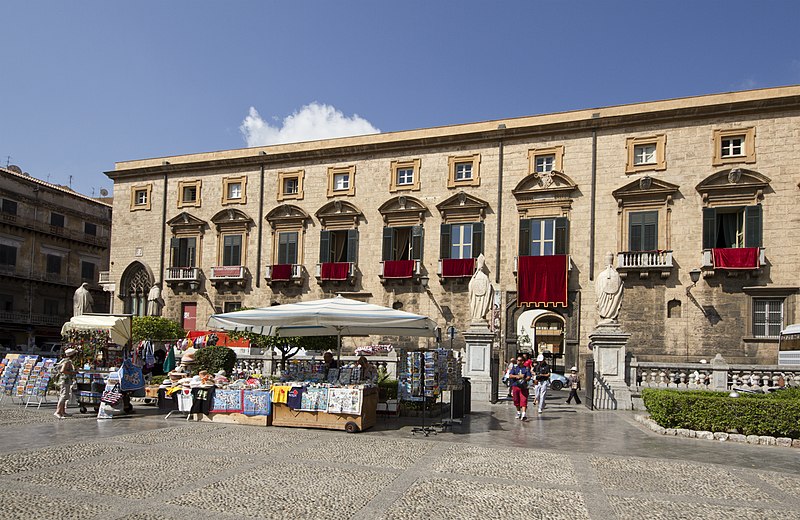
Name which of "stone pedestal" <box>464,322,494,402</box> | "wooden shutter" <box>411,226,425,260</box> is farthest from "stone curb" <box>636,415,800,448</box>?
"wooden shutter" <box>411,226,425,260</box>

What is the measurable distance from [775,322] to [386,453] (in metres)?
22.2

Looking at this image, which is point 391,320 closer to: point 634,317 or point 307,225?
point 634,317

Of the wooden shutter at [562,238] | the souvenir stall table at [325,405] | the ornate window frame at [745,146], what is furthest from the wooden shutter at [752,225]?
the souvenir stall table at [325,405]

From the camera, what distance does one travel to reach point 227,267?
35.5 meters

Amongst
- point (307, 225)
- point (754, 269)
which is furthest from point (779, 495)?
point (307, 225)

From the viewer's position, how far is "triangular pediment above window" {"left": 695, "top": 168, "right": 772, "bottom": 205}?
2644cm

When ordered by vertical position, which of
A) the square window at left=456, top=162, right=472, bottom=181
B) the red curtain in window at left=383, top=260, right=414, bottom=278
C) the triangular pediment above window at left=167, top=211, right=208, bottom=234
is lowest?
the red curtain in window at left=383, top=260, right=414, bottom=278

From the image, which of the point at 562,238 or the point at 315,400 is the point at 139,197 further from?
the point at 315,400

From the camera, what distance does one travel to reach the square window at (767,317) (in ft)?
85.0

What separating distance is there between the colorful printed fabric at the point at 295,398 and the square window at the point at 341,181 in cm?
2220

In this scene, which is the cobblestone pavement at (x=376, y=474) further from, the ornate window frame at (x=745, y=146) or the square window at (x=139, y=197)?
the square window at (x=139, y=197)

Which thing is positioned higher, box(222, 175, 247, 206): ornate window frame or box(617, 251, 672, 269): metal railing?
box(222, 175, 247, 206): ornate window frame

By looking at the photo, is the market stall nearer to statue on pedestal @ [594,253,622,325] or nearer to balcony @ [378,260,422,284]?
statue on pedestal @ [594,253,622,325]

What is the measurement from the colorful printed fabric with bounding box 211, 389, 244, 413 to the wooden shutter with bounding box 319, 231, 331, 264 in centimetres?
→ 2022
